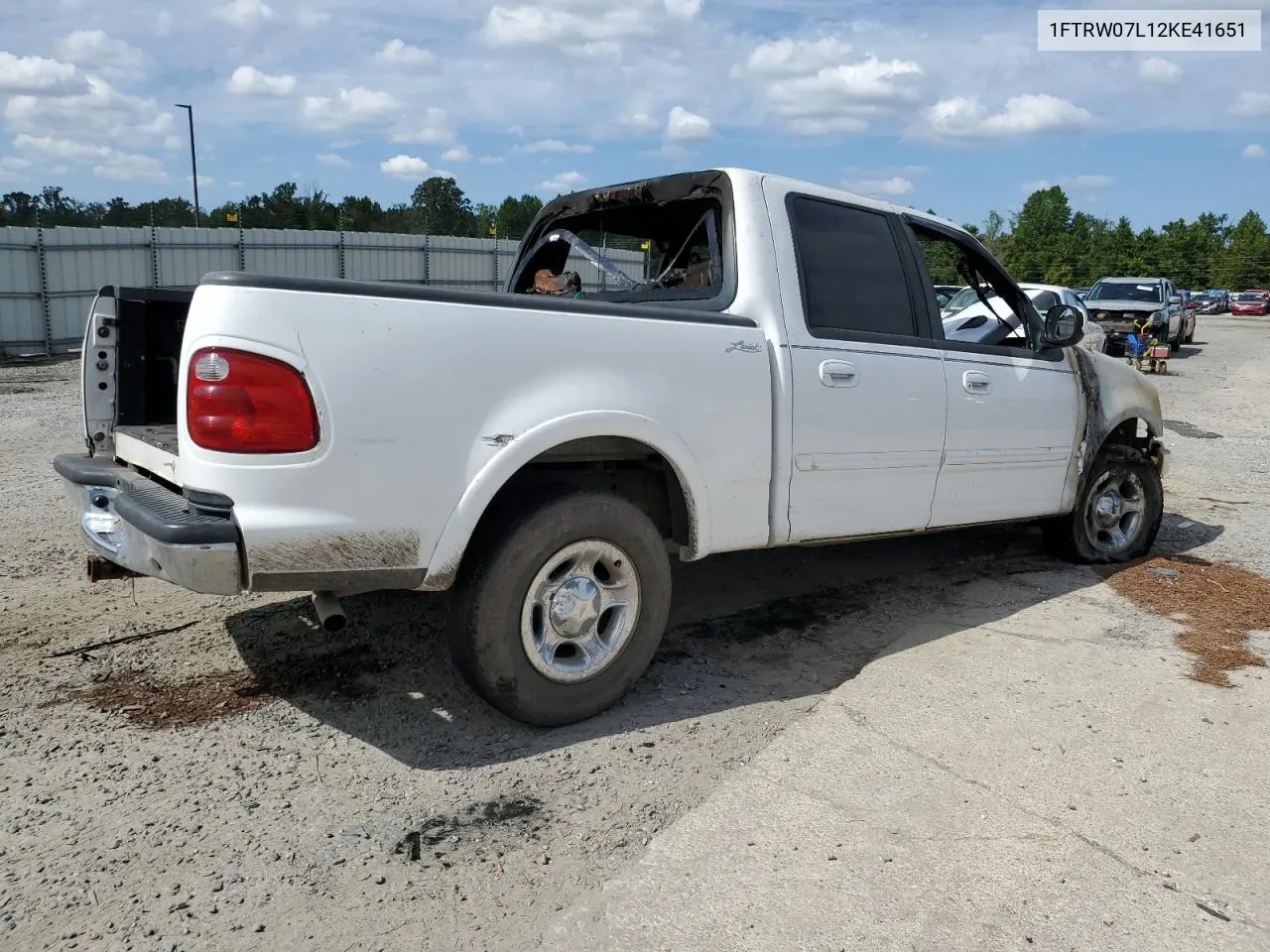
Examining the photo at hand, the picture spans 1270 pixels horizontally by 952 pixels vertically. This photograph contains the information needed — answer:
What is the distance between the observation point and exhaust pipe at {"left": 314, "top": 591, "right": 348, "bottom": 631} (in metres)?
3.26

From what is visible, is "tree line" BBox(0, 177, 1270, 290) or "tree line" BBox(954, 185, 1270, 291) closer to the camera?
"tree line" BBox(0, 177, 1270, 290)

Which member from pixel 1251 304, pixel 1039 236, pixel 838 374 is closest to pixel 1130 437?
pixel 838 374

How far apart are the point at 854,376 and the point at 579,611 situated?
1547mm

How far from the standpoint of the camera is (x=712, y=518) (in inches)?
152

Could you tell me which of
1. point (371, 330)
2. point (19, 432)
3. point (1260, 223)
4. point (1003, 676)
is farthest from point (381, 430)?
point (1260, 223)

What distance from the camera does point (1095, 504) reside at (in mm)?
5957

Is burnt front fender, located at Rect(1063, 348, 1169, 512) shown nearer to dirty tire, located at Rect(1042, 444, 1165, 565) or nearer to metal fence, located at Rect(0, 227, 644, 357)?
dirty tire, located at Rect(1042, 444, 1165, 565)

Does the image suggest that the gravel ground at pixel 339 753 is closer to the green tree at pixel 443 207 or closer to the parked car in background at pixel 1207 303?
the green tree at pixel 443 207

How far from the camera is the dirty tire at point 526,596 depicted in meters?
3.30

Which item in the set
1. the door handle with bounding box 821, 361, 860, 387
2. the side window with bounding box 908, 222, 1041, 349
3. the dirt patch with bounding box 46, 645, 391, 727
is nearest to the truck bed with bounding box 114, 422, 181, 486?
the dirt patch with bounding box 46, 645, 391, 727

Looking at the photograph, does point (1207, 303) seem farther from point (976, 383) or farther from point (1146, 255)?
point (976, 383)

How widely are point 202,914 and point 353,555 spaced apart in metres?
1.02

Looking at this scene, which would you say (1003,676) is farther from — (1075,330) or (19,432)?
(19,432)

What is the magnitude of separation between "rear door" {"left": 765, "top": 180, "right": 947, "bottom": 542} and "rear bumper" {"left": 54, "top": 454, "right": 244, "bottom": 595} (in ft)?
6.96
